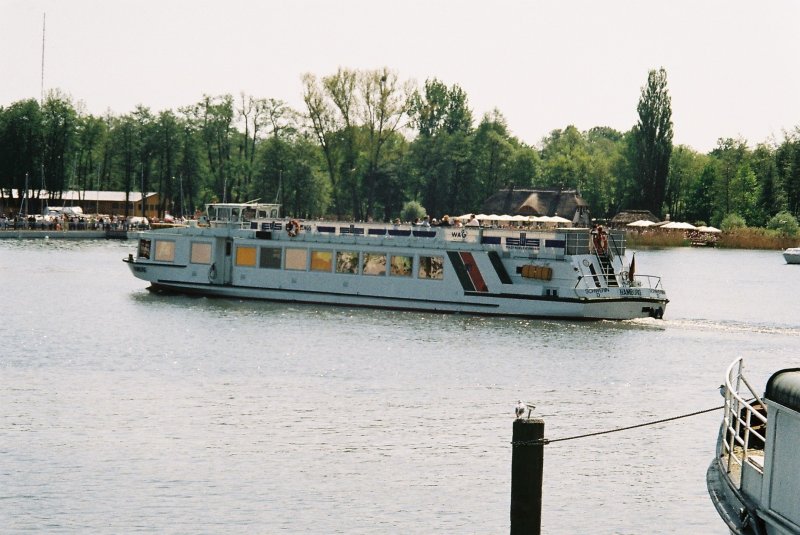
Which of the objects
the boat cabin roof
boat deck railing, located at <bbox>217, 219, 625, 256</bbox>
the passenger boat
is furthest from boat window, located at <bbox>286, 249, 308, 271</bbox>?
the boat cabin roof

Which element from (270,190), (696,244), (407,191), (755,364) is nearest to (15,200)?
(270,190)

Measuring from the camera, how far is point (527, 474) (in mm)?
19266

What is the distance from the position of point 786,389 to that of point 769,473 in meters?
1.57

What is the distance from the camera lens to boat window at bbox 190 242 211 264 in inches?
2564

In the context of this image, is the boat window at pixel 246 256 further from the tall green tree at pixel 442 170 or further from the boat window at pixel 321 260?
the tall green tree at pixel 442 170

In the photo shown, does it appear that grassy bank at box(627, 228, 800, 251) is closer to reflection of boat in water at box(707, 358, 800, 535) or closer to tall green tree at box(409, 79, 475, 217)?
tall green tree at box(409, 79, 475, 217)

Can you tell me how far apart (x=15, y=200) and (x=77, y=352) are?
13449 centimetres

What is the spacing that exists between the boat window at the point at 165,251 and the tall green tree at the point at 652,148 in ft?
336

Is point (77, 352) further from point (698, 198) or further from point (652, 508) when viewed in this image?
point (698, 198)

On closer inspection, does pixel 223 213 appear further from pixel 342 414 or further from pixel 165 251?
pixel 342 414

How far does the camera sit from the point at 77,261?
103m

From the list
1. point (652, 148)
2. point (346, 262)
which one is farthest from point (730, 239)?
point (346, 262)

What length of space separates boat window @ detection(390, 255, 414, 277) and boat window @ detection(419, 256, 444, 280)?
23.3 inches

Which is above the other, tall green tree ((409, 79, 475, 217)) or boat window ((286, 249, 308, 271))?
tall green tree ((409, 79, 475, 217))
